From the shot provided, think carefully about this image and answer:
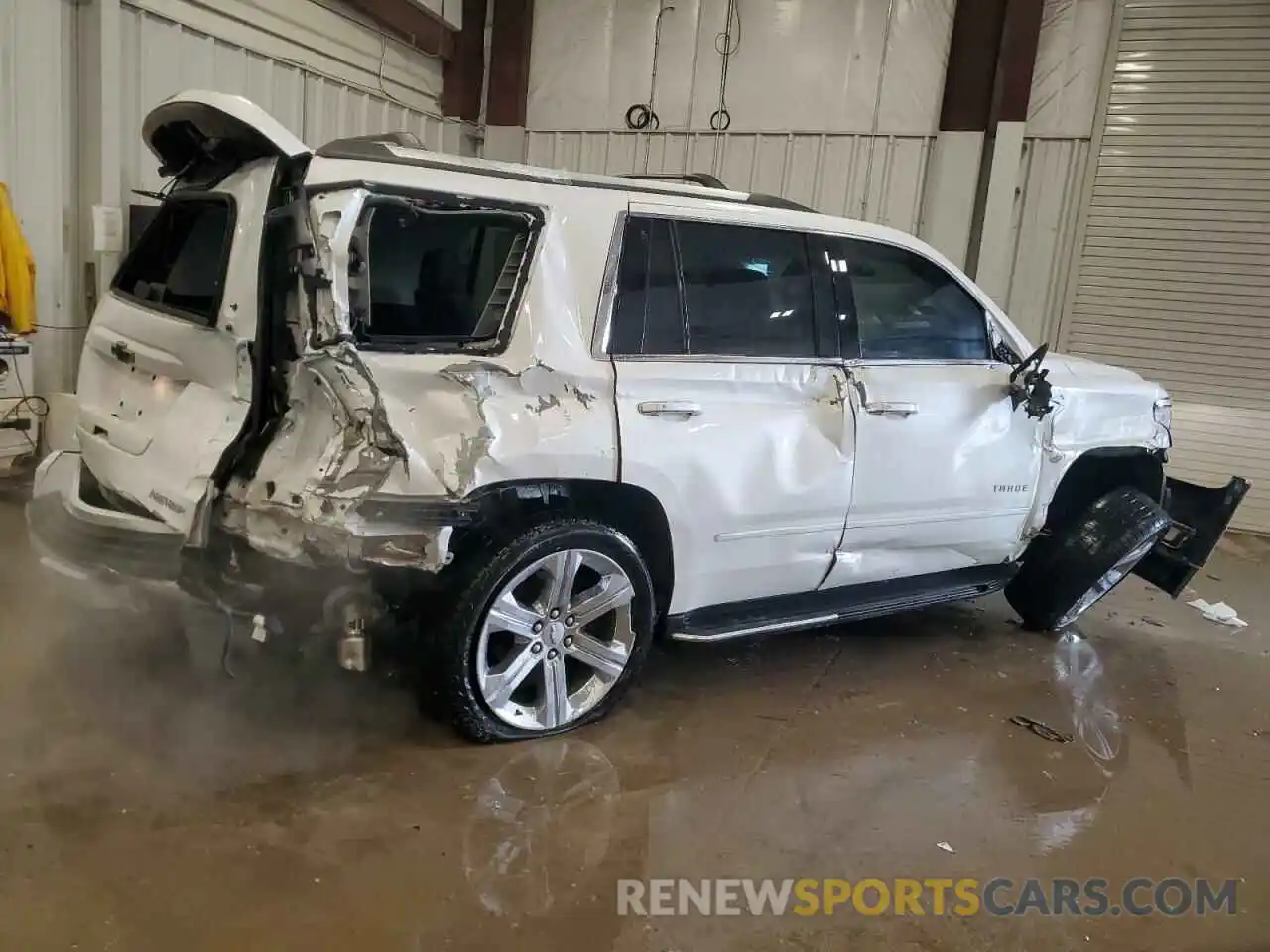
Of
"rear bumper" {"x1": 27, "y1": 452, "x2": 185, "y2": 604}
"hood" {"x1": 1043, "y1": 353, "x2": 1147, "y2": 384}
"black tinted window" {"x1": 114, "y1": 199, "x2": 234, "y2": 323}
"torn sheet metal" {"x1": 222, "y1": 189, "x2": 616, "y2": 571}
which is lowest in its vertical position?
"rear bumper" {"x1": 27, "y1": 452, "x2": 185, "y2": 604}

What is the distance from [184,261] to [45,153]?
3.59m

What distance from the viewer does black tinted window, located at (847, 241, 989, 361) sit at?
11.8ft

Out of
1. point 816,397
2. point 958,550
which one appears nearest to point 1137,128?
point 958,550

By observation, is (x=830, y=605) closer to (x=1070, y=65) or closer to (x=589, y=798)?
(x=589, y=798)

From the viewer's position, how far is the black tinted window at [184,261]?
2.76 metres

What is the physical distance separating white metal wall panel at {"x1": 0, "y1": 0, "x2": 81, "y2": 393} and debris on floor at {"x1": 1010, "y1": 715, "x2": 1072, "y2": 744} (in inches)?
226

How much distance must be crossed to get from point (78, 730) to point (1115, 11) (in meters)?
8.49

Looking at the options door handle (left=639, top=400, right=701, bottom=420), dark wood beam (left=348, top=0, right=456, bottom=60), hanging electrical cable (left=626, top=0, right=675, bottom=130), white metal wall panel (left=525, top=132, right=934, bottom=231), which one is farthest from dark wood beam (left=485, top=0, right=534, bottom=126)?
door handle (left=639, top=400, right=701, bottom=420)

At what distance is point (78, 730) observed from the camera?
2.92m

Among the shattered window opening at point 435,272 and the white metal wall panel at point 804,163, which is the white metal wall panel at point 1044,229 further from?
the shattered window opening at point 435,272

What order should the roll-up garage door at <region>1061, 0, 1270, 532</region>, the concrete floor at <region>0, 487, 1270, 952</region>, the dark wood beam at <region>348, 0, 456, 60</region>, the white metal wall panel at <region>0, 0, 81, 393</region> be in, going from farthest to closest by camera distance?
the dark wood beam at <region>348, 0, 456, 60</region> < the roll-up garage door at <region>1061, 0, 1270, 532</region> < the white metal wall panel at <region>0, 0, 81, 393</region> < the concrete floor at <region>0, 487, 1270, 952</region>

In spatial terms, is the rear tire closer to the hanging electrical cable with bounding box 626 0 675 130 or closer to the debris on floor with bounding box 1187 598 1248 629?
the debris on floor with bounding box 1187 598 1248 629

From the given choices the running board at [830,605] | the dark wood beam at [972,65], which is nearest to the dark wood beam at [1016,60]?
the dark wood beam at [972,65]

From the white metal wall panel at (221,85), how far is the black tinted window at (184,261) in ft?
11.0
